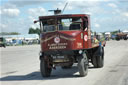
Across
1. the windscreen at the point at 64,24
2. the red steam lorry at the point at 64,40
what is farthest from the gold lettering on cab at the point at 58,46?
the windscreen at the point at 64,24

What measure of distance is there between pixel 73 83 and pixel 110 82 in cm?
136

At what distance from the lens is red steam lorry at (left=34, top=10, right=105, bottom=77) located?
12094 millimetres

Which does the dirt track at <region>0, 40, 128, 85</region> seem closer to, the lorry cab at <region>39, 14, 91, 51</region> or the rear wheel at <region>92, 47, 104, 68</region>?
the rear wheel at <region>92, 47, 104, 68</region>

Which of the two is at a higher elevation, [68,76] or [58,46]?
[58,46]

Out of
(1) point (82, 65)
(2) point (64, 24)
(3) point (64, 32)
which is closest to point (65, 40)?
(3) point (64, 32)

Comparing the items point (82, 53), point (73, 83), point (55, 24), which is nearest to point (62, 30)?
point (55, 24)

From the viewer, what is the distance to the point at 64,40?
12.1 meters

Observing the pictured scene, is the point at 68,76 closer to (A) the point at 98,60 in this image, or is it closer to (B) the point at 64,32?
(B) the point at 64,32

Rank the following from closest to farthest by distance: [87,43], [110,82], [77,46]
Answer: [110,82]
[77,46]
[87,43]

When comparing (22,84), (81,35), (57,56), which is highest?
(81,35)

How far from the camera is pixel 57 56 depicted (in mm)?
12328

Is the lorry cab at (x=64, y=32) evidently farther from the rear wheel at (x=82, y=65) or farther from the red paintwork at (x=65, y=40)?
the rear wheel at (x=82, y=65)

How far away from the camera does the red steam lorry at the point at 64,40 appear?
12.1m

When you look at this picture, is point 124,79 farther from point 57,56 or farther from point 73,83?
point 57,56
